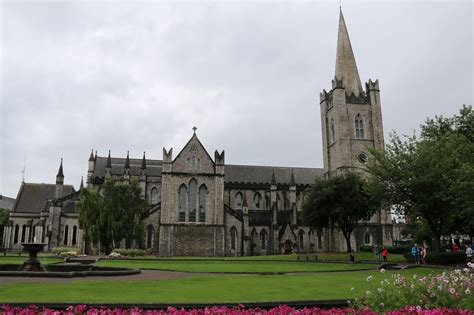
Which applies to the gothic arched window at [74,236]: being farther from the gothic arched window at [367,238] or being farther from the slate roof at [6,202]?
the gothic arched window at [367,238]

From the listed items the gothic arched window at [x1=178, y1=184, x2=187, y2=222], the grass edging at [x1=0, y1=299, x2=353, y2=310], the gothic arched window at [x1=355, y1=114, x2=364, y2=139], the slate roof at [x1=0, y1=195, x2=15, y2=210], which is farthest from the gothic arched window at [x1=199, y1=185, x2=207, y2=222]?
the slate roof at [x1=0, y1=195, x2=15, y2=210]

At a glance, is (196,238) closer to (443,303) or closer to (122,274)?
(122,274)

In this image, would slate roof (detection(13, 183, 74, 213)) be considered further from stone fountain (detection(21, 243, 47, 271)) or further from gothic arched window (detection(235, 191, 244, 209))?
stone fountain (detection(21, 243, 47, 271))

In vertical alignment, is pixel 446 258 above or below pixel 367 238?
below

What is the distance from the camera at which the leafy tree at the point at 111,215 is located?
5231 centimetres

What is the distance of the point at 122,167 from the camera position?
Result: 250ft

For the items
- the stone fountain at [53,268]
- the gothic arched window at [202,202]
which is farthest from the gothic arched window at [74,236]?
the stone fountain at [53,268]

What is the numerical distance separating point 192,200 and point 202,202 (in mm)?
1542

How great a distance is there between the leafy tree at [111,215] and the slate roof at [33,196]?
30.8 metres

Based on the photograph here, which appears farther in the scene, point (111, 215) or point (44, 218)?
point (44, 218)

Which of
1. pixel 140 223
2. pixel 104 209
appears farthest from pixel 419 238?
pixel 104 209

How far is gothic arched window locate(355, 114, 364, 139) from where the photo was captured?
72062mm

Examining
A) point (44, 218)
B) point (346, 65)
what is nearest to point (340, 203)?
point (346, 65)

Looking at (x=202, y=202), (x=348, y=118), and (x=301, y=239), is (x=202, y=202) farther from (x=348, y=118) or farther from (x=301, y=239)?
(x=348, y=118)
